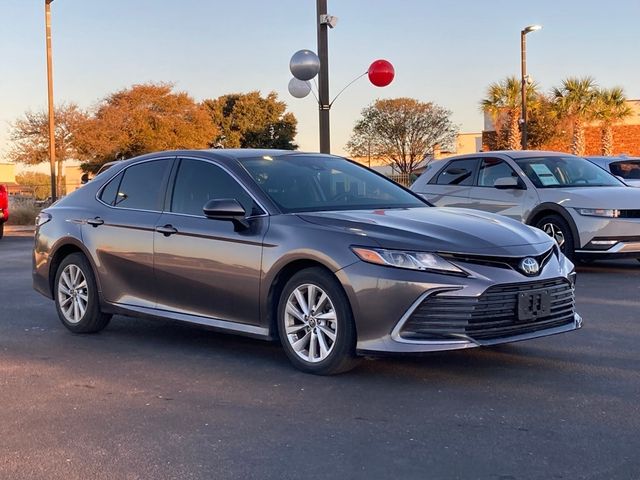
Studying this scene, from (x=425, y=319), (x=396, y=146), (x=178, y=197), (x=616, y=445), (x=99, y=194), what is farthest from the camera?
(x=396, y=146)

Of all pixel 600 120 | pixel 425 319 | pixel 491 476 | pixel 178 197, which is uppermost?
pixel 600 120

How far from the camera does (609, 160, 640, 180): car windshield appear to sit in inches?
573

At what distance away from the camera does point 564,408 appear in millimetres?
4883

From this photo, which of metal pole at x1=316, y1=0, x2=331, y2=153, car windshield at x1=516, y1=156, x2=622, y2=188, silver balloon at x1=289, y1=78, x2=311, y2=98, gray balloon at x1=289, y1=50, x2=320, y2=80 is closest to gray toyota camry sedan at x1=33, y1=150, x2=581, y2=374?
car windshield at x1=516, y1=156, x2=622, y2=188

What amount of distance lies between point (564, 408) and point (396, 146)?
44.2 metres

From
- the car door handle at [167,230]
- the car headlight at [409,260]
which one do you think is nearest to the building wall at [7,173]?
the car door handle at [167,230]

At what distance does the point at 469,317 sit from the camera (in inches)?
206

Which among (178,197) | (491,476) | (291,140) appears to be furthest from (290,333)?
(291,140)

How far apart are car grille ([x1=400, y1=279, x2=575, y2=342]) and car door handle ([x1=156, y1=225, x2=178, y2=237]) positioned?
2092 mm

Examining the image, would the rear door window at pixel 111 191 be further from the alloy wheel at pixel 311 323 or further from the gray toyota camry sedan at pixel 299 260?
the alloy wheel at pixel 311 323

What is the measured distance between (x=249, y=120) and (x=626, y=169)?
1929 inches

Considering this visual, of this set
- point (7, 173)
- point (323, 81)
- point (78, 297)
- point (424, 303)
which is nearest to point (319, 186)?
point (424, 303)

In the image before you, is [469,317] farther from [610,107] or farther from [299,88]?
[610,107]

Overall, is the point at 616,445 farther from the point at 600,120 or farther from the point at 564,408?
the point at 600,120
